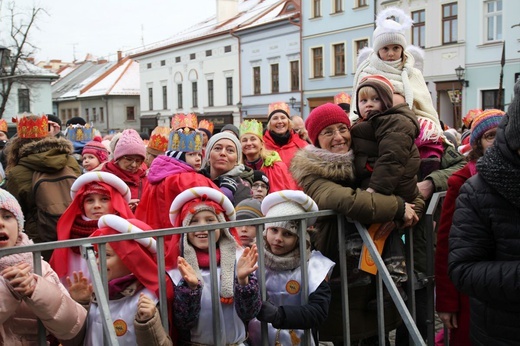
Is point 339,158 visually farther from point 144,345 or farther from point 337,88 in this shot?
point 337,88

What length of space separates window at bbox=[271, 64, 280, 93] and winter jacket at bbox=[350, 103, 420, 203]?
107 ft

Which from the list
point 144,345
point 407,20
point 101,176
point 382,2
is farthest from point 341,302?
point 382,2

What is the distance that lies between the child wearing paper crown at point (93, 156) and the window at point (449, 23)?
70.8 feet

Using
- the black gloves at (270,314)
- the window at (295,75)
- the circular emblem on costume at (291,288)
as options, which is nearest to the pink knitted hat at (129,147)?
the circular emblem on costume at (291,288)

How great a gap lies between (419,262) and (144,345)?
1.92 meters

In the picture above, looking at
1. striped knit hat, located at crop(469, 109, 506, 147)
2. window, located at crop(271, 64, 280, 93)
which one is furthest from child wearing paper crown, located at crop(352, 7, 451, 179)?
window, located at crop(271, 64, 280, 93)

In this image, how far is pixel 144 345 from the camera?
267 cm

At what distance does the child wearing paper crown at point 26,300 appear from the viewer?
7.97 ft

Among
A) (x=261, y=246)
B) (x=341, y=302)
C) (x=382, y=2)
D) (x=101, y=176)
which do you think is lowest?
(x=341, y=302)

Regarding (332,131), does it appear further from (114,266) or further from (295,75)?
(295,75)

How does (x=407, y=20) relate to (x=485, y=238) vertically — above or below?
above

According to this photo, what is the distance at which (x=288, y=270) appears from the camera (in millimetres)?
3221

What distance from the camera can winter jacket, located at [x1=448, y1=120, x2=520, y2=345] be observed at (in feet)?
8.39

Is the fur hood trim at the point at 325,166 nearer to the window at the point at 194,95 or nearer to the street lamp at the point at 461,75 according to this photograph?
the street lamp at the point at 461,75
